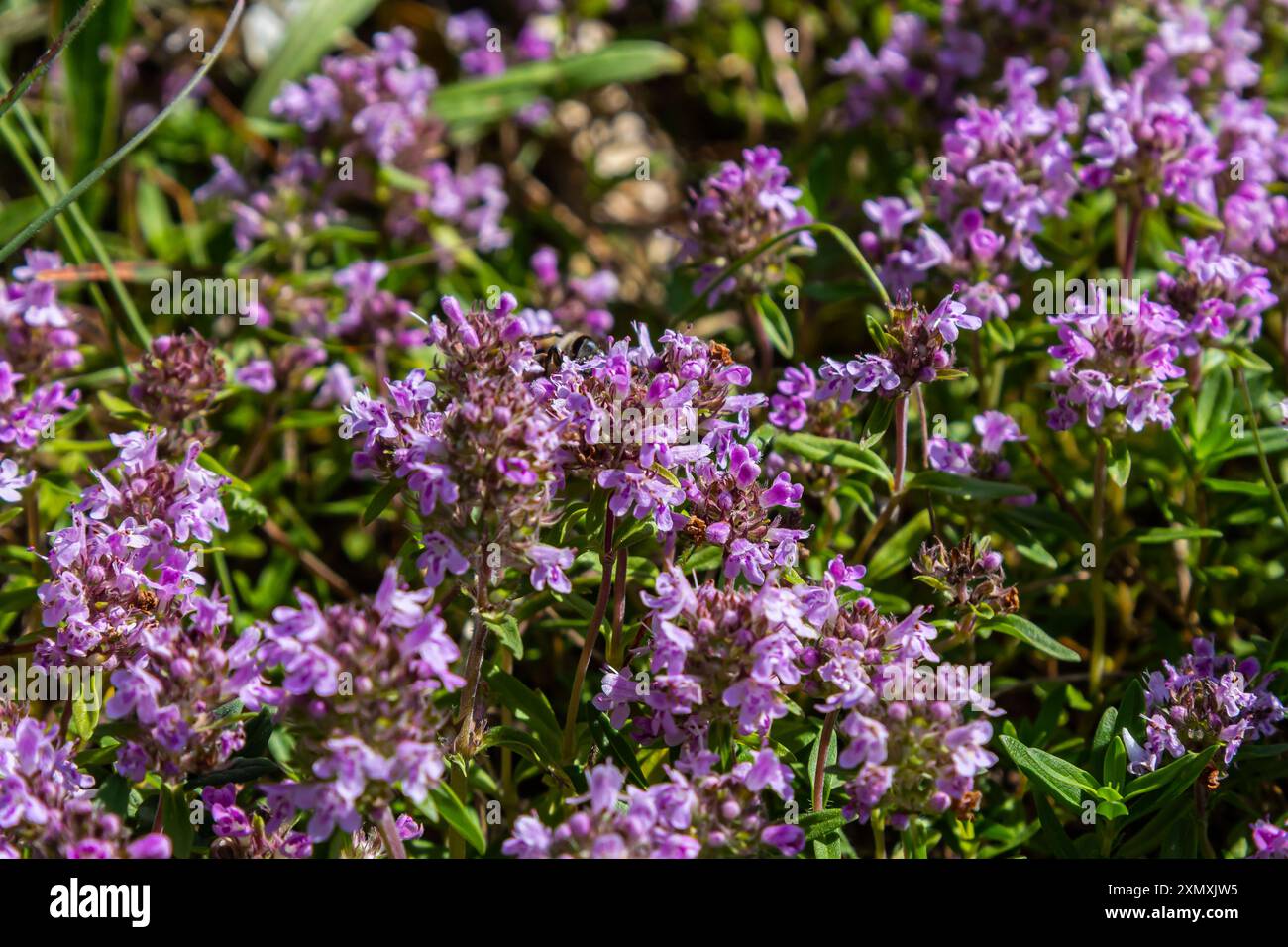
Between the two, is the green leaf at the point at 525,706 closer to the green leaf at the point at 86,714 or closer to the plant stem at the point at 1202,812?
the green leaf at the point at 86,714

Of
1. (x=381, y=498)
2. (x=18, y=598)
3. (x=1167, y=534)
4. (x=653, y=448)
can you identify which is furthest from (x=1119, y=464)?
(x=18, y=598)

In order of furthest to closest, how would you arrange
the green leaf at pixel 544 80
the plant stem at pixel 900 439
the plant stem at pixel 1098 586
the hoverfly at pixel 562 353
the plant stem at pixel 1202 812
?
the green leaf at pixel 544 80 → the plant stem at pixel 1098 586 → the plant stem at pixel 900 439 → the hoverfly at pixel 562 353 → the plant stem at pixel 1202 812

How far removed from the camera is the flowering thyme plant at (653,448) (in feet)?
9.43

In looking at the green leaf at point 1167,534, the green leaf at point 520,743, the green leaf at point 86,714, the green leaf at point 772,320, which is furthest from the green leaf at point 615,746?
the green leaf at point 1167,534

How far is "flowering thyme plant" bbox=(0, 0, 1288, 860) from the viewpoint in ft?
9.43

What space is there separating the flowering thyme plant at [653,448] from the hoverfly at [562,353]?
0.8 inches

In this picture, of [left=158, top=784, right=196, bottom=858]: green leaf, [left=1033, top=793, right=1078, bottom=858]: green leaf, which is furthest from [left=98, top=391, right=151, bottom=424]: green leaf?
[left=1033, top=793, right=1078, bottom=858]: green leaf

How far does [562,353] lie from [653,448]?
755 mm

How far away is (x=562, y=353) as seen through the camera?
361 cm

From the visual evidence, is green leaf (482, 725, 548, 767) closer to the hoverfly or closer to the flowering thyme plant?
the flowering thyme plant

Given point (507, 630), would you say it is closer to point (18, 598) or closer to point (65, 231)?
point (18, 598)

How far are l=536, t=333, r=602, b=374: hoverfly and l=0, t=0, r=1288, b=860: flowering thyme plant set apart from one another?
0.02 metres
